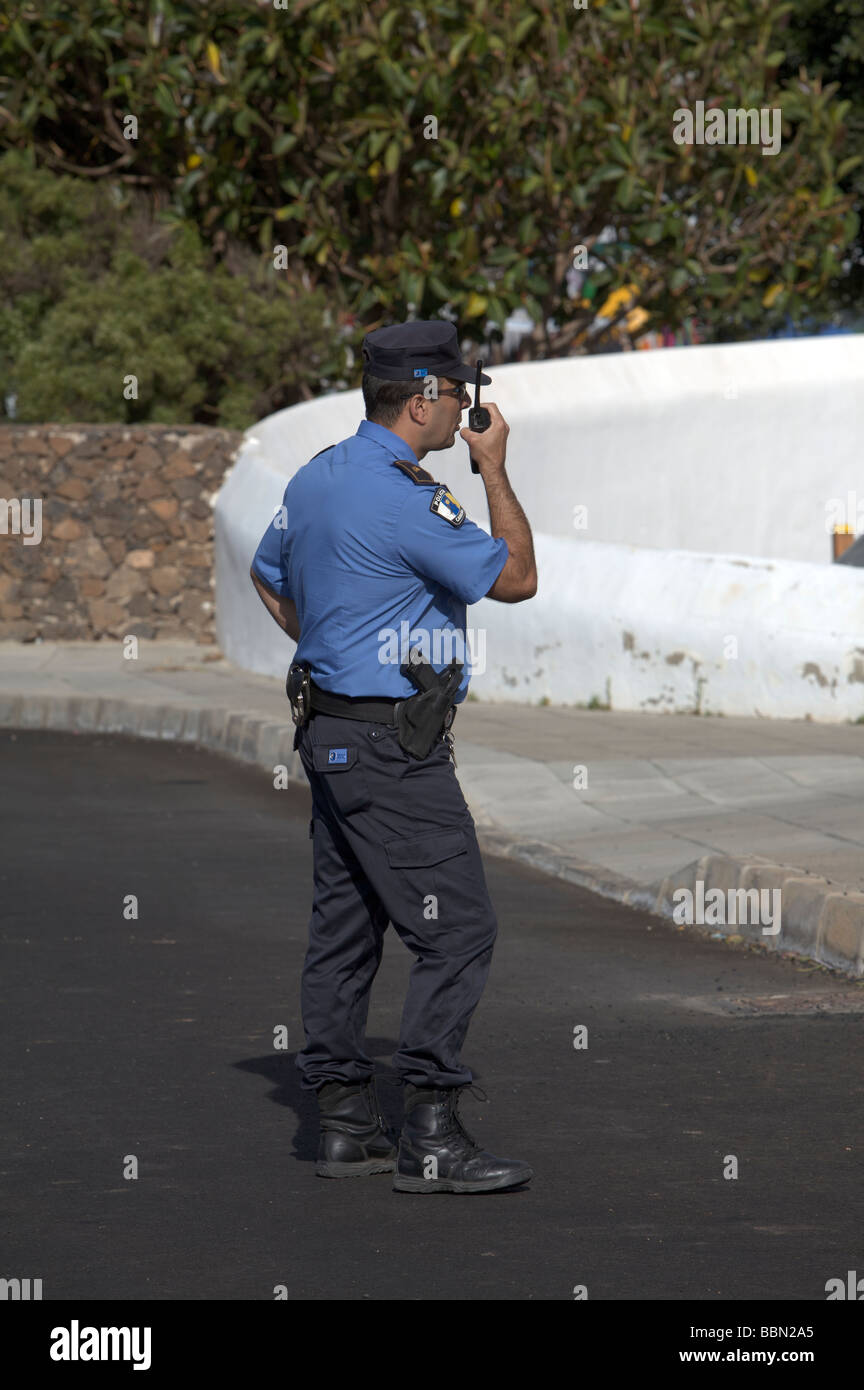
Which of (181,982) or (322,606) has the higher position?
(322,606)

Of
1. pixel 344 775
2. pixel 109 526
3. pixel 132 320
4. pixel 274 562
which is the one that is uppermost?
pixel 132 320

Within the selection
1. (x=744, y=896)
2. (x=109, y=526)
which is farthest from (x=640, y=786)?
(x=109, y=526)

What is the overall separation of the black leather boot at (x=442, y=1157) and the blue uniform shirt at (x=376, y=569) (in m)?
0.91

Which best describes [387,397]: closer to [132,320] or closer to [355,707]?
[355,707]

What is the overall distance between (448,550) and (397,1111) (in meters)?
1.66

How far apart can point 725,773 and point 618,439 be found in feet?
31.2

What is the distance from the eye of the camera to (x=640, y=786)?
11.4 meters

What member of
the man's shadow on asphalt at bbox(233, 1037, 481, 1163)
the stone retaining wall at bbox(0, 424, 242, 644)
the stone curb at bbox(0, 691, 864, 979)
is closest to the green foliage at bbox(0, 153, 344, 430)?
the stone retaining wall at bbox(0, 424, 242, 644)

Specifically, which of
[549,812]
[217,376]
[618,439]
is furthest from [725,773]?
[217,376]

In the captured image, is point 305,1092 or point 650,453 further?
point 650,453

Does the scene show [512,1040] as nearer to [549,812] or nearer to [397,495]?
[397,495]

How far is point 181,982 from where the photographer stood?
7.46 meters

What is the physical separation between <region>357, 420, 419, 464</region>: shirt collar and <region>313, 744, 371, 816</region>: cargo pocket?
654mm

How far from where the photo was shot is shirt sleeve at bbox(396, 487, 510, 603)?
4.96 m
